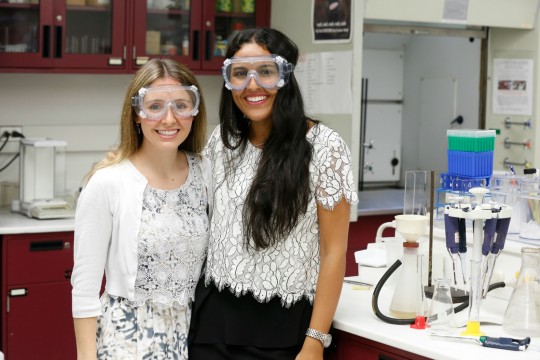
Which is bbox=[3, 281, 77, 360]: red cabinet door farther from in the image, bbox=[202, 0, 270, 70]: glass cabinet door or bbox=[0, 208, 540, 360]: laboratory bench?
bbox=[202, 0, 270, 70]: glass cabinet door

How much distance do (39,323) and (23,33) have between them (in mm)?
1356

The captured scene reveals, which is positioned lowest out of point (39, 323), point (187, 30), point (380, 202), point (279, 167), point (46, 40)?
point (39, 323)

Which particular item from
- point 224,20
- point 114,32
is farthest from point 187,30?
point 114,32

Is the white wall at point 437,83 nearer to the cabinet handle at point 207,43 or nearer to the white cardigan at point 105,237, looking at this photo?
the cabinet handle at point 207,43

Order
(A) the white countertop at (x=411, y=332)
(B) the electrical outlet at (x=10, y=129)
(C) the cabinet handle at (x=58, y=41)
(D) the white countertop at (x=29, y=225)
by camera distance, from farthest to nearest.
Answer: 1. (B) the electrical outlet at (x=10, y=129)
2. (C) the cabinet handle at (x=58, y=41)
3. (D) the white countertop at (x=29, y=225)
4. (A) the white countertop at (x=411, y=332)

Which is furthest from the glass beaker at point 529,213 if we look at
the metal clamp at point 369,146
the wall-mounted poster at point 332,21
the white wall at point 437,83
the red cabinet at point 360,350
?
the white wall at point 437,83

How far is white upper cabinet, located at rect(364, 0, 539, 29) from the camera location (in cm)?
402

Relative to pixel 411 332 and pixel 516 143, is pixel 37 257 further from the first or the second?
pixel 516 143

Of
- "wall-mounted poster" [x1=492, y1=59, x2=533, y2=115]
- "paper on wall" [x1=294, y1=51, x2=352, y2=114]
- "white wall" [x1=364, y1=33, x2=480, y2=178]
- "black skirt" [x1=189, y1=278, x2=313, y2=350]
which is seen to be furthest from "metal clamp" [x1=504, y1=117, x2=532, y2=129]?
"black skirt" [x1=189, y1=278, x2=313, y2=350]

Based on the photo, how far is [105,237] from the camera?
6.63ft

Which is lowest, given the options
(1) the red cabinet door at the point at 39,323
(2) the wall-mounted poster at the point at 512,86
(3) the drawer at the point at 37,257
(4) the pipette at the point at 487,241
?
(1) the red cabinet door at the point at 39,323

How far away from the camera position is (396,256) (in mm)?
2516

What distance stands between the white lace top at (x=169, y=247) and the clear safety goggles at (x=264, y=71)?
0.32m

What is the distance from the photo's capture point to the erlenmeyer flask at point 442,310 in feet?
6.95
